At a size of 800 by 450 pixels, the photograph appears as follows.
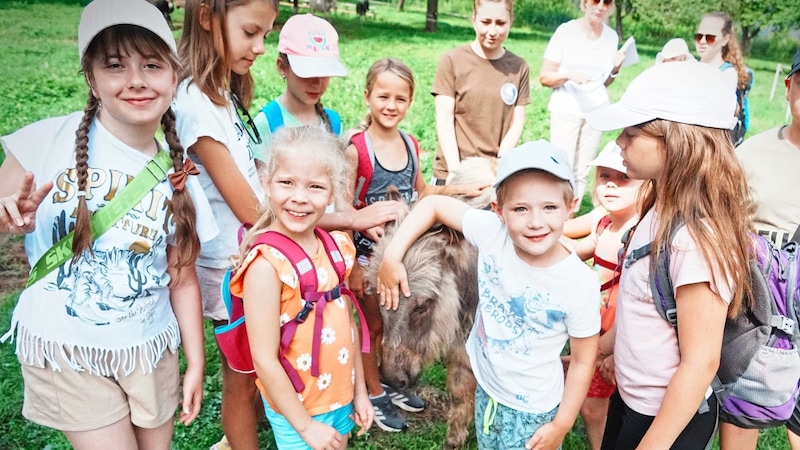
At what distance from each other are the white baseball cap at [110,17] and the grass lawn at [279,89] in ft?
8.17

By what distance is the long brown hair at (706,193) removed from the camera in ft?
6.52

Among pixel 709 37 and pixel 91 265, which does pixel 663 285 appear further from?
pixel 709 37

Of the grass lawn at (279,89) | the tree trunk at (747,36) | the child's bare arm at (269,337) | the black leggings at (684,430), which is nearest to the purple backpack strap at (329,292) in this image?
the child's bare arm at (269,337)

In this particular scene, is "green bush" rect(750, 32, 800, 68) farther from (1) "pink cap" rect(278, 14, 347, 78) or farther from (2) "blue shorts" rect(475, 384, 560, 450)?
(2) "blue shorts" rect(475, 384, 560, 450)

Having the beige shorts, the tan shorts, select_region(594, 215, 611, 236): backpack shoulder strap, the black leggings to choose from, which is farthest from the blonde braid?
select_region(594, 215, 611, 236): backpack shoulder strap

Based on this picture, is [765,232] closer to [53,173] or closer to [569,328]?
[569,328]

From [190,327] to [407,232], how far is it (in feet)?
3.63

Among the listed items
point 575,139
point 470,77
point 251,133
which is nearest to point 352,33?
point 575,139

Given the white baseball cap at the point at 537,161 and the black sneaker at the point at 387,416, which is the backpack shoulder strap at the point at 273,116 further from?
the black sneaker at the point at 387,416

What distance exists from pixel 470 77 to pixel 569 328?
2.55 meters

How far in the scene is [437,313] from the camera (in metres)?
3.17

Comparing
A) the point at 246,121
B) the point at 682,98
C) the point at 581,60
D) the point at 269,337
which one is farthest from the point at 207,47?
the point at 581,60

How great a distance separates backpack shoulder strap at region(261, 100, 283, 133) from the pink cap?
240 mm

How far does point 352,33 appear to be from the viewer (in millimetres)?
20031
